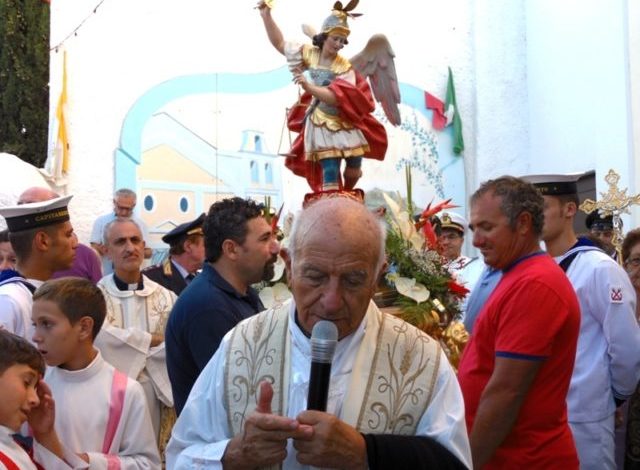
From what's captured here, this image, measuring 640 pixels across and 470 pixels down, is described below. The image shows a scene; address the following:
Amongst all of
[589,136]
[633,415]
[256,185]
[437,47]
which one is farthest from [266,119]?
[633,415]

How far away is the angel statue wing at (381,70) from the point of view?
20.6ft

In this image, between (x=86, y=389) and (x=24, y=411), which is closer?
(x=24, y=411)

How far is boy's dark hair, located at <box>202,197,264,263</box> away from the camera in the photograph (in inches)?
137

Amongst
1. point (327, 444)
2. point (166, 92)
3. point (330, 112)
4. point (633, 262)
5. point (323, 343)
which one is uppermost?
point (166, 92)

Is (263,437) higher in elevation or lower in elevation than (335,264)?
lower

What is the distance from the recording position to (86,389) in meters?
3.06

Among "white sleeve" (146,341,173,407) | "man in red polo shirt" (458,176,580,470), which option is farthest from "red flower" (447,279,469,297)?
"white sleeve" (146,341,173,407)

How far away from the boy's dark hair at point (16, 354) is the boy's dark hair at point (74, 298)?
512mm

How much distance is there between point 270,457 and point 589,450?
86.3 inches

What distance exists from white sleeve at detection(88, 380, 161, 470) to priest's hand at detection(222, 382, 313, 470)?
118cm

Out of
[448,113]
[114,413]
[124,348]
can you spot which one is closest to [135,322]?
[124,348]

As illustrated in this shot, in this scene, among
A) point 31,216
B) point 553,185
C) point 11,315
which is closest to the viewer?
point 11,315

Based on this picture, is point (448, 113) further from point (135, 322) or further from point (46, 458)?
point (46, 458)

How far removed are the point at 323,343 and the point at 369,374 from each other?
320 mm
